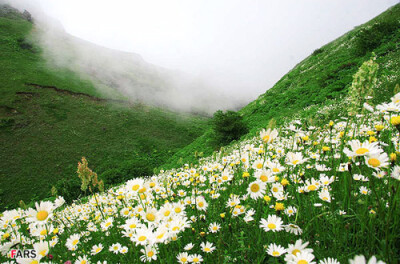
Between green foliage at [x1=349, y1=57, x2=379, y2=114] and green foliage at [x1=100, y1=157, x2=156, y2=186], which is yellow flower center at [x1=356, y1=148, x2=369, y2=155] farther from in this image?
green foliage at [x1=100, y1=157, x2=156, y2=186]

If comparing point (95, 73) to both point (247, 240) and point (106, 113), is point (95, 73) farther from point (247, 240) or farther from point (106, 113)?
point (247, 240)

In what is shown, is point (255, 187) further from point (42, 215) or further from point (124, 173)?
point (124, 173)

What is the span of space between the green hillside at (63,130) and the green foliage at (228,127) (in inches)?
624

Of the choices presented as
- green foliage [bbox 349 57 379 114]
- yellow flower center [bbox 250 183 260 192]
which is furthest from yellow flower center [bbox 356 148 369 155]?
green foliage [bbox 349 57 379 114]

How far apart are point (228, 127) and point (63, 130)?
147ft

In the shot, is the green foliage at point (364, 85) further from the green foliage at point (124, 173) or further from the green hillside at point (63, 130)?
the green hillside at point (63, 130)

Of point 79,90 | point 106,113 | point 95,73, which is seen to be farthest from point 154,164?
point 95,73

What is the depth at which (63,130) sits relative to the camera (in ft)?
157

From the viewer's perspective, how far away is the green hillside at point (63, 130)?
34.7 m

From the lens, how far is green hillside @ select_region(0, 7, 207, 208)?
3472cm

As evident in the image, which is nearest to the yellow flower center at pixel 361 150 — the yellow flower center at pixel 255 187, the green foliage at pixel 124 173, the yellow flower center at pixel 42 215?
the yellow flower center at pixel 255 187

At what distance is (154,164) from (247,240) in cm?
4590

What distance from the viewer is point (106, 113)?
59.5 metres

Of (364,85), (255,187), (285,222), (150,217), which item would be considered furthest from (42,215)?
(364,85)
